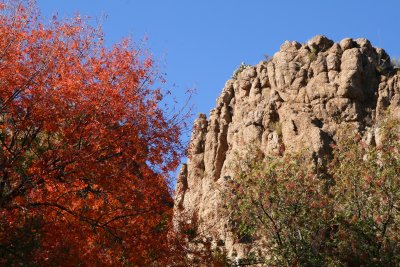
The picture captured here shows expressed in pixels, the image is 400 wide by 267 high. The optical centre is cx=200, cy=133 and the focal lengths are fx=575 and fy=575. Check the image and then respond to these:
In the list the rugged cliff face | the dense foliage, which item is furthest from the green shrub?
the dense foliage

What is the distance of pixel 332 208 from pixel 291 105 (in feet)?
70.3

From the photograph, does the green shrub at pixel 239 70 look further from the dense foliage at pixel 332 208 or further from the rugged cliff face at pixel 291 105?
the dense foliage at pixel 332 208

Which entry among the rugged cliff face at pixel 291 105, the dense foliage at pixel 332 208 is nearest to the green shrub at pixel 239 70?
the rugged cliff face at pixel 291 105

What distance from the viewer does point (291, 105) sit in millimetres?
48938

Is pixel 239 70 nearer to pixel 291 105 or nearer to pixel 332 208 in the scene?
pixel 291 105

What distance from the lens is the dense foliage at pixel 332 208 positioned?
2631 centimetres

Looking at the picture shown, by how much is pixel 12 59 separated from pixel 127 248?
853 centimetres

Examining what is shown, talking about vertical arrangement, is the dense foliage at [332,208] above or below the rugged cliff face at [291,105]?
below

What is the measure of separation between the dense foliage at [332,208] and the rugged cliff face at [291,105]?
44.3 feet

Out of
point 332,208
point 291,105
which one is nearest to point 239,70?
point 291,105

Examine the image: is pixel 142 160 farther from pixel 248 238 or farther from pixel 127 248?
pixel 248 238

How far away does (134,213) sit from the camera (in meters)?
23.9

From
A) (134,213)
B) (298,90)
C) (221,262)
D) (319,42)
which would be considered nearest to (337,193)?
(221,262)

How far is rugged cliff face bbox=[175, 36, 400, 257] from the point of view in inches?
1818
